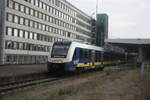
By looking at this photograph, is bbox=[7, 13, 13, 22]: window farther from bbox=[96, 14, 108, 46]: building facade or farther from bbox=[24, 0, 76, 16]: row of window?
bbox=[96, 14, 108, 46]: building facade

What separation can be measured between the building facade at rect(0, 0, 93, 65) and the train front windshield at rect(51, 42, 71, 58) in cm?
2443

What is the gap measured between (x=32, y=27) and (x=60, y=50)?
33.7 meters

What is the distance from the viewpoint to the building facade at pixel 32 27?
147 ft

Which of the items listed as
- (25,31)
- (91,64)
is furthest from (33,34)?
(91,64)

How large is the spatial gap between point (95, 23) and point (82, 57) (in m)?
73.8

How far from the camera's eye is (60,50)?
2136cm

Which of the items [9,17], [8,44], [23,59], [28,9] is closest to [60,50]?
[8,44]

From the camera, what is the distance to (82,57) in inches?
896

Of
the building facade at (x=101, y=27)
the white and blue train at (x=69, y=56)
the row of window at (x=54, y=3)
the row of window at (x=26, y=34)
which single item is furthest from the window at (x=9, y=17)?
the building facade at (x=101, y=27)

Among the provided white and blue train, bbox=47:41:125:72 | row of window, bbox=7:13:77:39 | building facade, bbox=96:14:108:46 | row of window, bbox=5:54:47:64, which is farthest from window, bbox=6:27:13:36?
building facade, bbox=96:14:108:46

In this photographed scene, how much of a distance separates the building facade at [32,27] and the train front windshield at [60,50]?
24433 millimetres

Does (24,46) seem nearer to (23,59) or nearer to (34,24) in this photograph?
(23,59)

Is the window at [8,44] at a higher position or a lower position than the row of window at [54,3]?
lower

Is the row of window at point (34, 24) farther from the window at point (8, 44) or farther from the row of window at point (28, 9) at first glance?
the window at point (8, 44)
